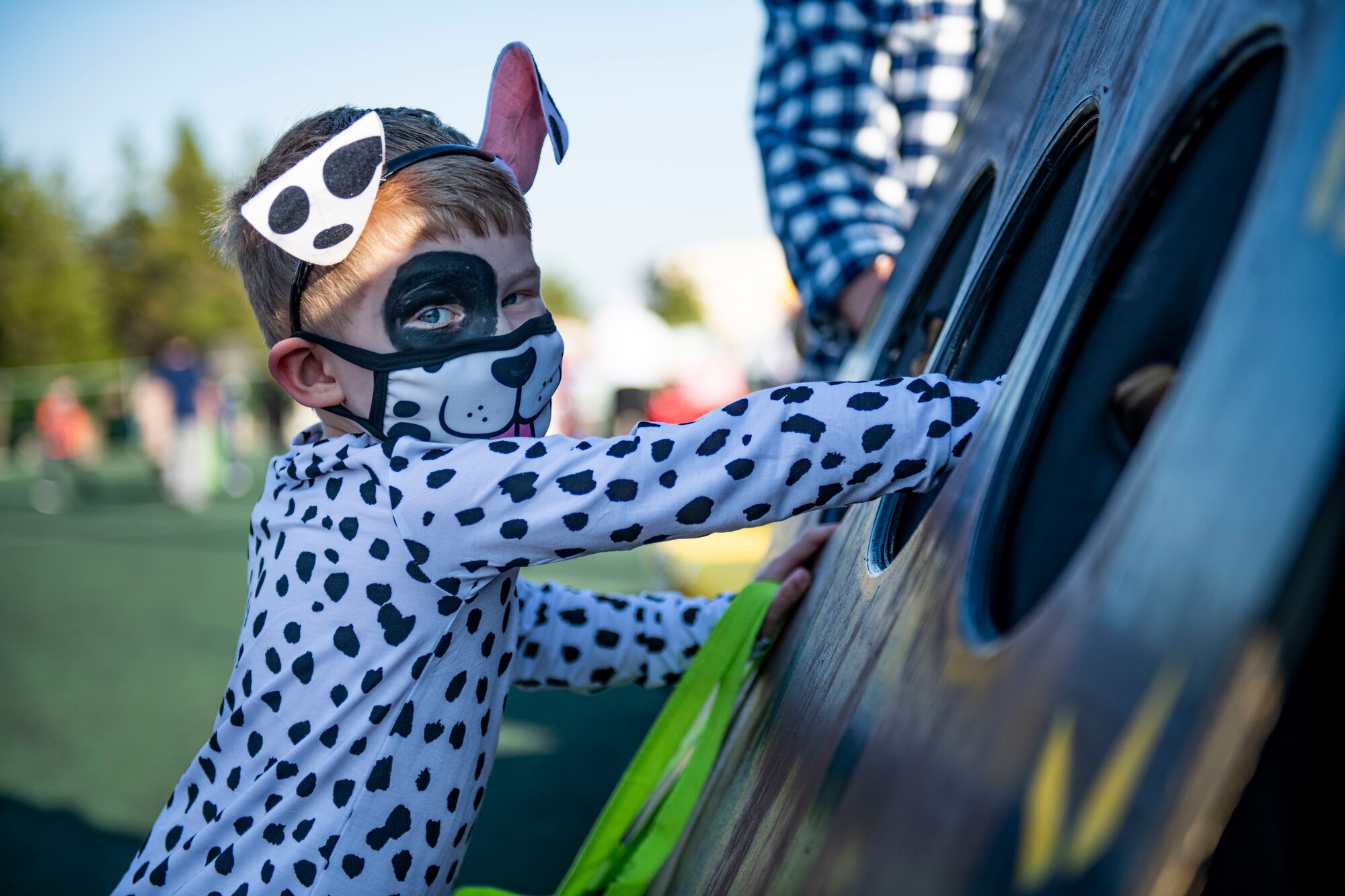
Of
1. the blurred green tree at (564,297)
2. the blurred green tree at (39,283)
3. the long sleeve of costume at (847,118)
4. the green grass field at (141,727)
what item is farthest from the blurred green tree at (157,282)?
the long sleeve of costume at (847,118)

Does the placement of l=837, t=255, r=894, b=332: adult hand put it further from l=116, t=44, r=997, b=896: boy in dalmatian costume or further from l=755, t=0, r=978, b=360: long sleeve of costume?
l=116, t=44, r=997, b=896: boy in dalmatian costume

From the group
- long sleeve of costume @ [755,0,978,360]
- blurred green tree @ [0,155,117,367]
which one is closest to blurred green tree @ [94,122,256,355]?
blurred green tree @ [0,155,117,367]

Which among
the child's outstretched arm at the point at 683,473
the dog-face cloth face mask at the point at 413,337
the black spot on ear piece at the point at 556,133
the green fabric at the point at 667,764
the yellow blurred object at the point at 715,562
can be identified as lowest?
the yellow blurred object at the point at 715,562

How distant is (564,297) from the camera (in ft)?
212

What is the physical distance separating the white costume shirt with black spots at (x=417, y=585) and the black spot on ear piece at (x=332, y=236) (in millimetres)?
241

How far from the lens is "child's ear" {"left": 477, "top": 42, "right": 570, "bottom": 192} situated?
147 cm

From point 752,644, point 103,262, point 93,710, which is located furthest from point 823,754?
point 103,262

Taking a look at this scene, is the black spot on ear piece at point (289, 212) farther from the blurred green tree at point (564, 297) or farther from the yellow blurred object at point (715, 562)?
the blurred green tree at point (564, 297)

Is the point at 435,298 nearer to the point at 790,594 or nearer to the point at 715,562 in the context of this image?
the point at 790,594

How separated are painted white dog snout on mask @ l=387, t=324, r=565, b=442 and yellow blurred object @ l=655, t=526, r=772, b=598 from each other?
7.33 feet

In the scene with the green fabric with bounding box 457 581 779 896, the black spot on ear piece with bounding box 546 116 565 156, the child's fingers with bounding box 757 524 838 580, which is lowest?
the green fabric with bounding box 457 581 779 896

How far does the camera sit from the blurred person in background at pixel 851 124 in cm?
206

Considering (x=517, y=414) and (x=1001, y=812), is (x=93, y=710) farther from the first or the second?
(x=1001, y=812)

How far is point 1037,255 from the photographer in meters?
1.08
